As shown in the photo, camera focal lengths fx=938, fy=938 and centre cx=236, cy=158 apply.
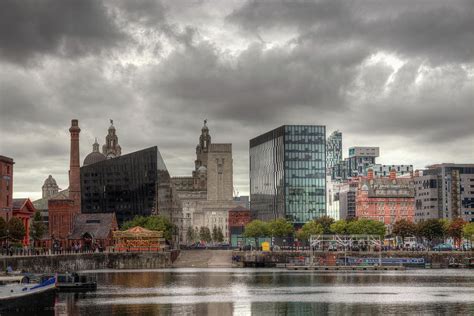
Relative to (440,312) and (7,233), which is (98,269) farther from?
(440,312)

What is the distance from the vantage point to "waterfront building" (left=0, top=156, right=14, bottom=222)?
19412 cm

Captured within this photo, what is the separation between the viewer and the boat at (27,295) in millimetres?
90831

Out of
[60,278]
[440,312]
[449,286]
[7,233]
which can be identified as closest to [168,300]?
[60,278]

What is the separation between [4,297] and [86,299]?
2325 cm

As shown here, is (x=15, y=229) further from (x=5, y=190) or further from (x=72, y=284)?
(x=72, y=284)

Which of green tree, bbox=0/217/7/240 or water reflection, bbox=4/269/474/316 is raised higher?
green tree, bbox=0/217/7/240

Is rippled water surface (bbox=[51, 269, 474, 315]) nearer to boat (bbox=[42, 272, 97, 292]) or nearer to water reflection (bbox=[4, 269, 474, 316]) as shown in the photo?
water reflection (bbox=[4, 269, 474, 316])

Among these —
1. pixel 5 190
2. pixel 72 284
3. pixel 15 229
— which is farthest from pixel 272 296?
pixel 5 190

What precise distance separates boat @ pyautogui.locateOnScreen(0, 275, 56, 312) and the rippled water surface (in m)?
1.97

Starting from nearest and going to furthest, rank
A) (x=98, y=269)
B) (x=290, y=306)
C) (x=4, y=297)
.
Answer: (x=4, y=297) → (x=290, y=306) → (x=98, y=269)

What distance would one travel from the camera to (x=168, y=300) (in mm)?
110938

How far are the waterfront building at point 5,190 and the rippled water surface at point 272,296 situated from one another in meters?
39.2

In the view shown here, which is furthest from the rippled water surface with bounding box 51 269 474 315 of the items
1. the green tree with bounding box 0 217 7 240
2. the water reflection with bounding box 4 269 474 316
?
the green tree with bounding box 0 217 7 240

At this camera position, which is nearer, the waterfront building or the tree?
the tree
